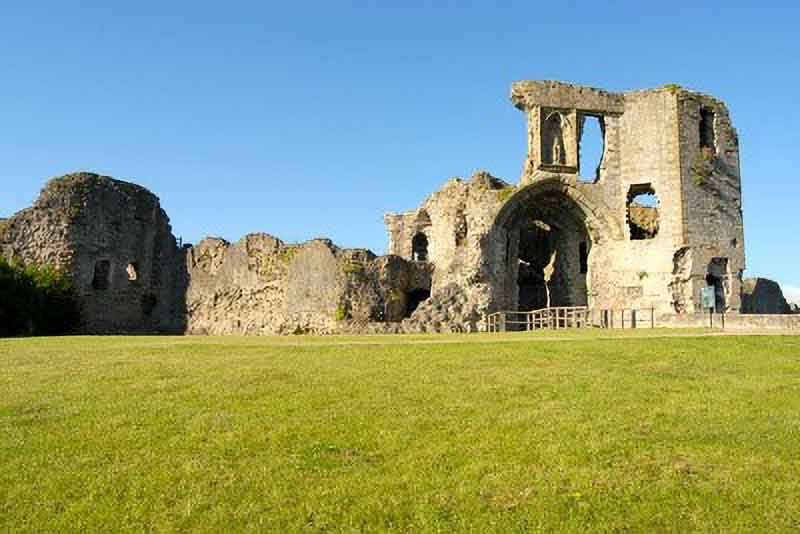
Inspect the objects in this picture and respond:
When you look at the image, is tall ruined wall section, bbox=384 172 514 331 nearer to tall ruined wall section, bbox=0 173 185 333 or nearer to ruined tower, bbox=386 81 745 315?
ruined tower, bbox=386 81 745 315

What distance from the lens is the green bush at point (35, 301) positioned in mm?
27266

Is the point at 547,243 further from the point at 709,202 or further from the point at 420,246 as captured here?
the point at 709,202

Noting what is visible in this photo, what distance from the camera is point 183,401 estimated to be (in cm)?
979

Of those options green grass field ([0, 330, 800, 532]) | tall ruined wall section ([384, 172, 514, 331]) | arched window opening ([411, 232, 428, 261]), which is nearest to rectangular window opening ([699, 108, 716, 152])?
tall ruined wall section ([384, 172, 514, 331])

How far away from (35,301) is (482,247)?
58.8ft

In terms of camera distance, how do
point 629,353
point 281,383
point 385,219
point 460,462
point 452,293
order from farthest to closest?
point 385,219 < point 452,293 < point 629,353 < point 281,383 < point 460,462

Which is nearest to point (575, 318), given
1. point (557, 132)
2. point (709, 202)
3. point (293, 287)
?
point (709, 202)

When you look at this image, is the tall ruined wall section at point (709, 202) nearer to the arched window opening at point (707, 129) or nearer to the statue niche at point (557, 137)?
the arched window opening at point (707, 129)

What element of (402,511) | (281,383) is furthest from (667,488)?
(281,383)

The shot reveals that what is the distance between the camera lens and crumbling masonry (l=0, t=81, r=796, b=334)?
29.5 meters

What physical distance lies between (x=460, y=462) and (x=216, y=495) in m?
2.42

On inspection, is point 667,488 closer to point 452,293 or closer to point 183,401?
point 183,401

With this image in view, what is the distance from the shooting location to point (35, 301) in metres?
28.7

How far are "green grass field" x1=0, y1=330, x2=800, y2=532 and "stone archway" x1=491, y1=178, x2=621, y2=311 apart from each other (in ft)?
61.3
